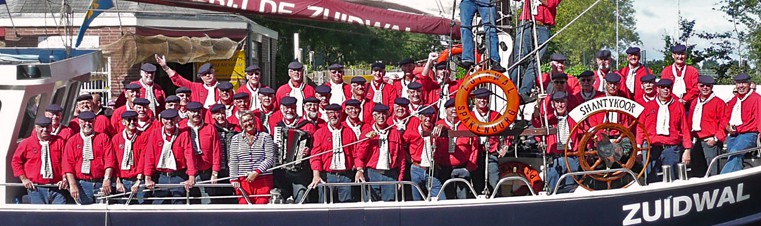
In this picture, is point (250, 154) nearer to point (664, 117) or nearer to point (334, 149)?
point (334, 149)

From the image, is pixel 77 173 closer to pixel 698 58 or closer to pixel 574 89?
pixel 574 89

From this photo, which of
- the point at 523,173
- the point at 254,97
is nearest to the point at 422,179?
the point at 523,173

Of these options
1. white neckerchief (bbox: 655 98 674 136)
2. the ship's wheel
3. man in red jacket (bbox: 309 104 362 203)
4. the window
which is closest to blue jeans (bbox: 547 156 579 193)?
the ship's wheel

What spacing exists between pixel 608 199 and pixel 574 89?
1950mm

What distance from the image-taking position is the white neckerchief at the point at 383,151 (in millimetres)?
9289

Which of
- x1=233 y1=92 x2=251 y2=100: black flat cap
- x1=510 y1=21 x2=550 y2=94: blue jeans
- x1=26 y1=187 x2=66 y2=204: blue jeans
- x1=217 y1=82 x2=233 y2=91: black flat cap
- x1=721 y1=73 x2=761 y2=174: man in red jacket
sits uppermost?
x1=510 y1=21 x2=550 y2=94: blue jeans

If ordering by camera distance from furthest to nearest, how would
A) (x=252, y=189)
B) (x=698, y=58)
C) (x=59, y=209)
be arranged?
(x=698, y=58) < (x=252, y=189) < (x=59, y=209)

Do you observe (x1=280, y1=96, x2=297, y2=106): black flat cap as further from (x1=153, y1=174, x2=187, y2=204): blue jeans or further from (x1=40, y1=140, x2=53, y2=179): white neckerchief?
(x1=40, y1=140, x2=53, y2=179): white neckerchief

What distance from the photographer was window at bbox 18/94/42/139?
949 cm

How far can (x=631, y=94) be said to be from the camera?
10.5 m

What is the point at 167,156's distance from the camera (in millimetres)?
9242

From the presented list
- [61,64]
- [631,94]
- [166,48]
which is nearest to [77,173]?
[61,64]

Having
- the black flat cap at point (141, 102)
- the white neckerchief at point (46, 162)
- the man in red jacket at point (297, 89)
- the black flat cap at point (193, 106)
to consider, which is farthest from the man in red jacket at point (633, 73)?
the white neckerchief at point (46, 162)

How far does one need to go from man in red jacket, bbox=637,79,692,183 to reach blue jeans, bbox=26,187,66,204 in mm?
4962
